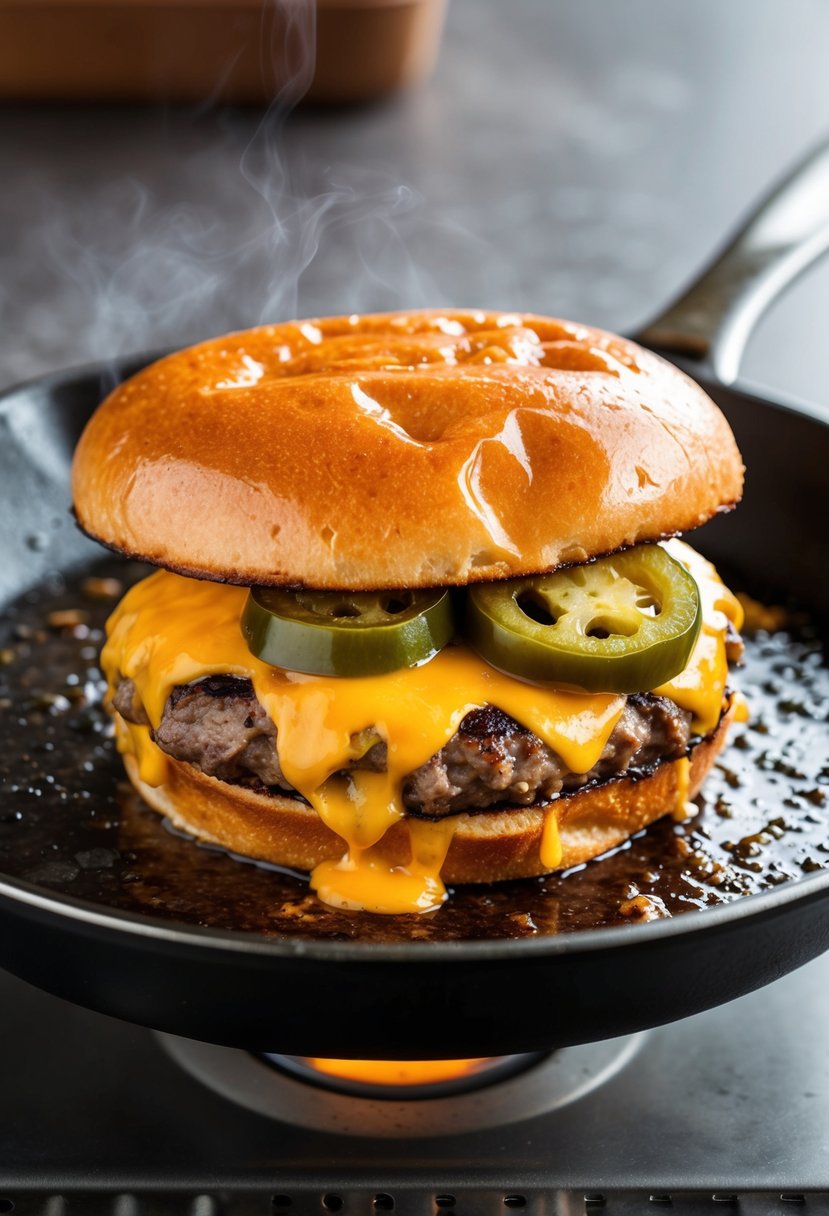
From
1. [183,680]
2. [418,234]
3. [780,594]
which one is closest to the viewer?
[183,680]

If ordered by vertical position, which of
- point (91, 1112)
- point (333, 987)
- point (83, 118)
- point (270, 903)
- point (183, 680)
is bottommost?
point (83, 118)

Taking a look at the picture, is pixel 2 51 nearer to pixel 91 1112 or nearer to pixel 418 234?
pixel 418 234

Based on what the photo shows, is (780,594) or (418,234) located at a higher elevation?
(780,594)

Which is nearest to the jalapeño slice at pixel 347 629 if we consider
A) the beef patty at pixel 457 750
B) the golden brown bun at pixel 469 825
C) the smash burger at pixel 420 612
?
the smash burger at pixel 420 612

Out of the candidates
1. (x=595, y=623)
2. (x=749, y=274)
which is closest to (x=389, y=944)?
(x=595, y=623)

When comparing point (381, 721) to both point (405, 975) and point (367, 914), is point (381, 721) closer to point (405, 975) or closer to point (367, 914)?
point (367, 914)

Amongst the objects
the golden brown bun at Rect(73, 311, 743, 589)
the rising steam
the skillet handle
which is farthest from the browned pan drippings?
the rising steam

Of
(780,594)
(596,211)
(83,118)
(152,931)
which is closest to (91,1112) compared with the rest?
(152,931)
